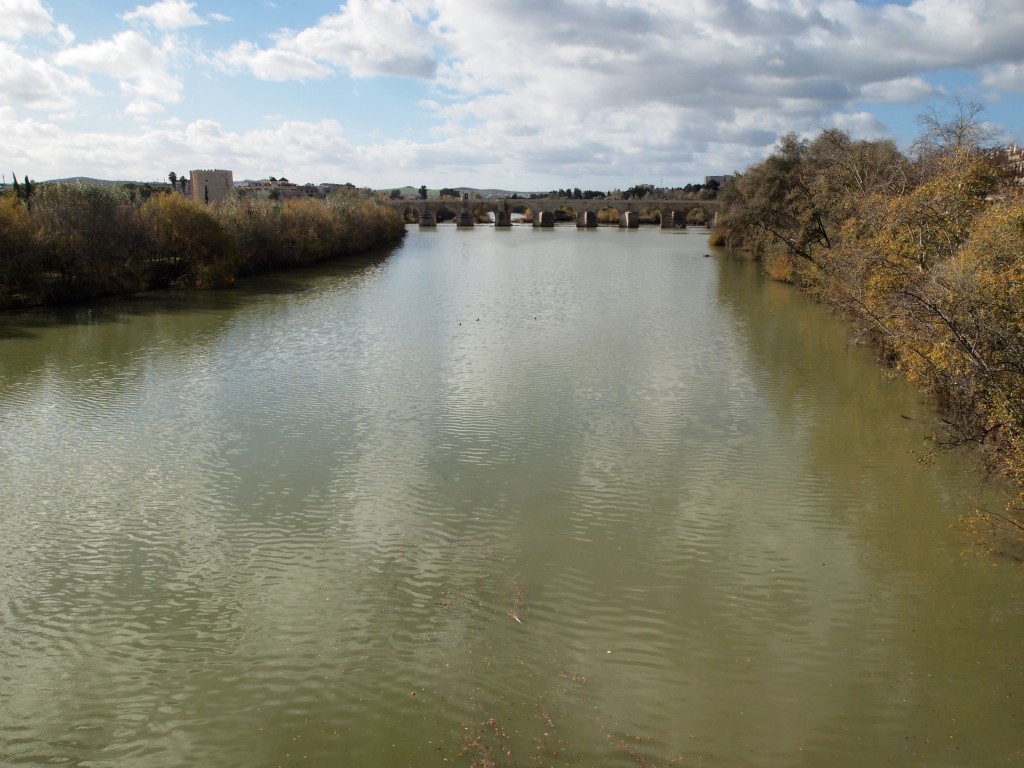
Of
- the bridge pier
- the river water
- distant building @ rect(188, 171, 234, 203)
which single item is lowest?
the river water

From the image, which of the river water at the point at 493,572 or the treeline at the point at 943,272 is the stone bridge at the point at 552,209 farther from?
the river water at the point at 493,572

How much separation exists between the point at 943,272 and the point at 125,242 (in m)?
35.3

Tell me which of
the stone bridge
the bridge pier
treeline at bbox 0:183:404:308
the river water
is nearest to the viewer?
the river water

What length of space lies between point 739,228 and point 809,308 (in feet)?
52.9

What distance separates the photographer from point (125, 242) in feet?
120

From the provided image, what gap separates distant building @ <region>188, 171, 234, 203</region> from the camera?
118062 mm

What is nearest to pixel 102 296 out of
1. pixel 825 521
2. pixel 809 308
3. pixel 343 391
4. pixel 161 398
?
pixel 161 398

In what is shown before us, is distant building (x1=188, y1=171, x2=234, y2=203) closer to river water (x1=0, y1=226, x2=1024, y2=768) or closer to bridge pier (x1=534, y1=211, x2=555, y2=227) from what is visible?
bridge pier (x1=534, y1=211, x2=555, y2=227)

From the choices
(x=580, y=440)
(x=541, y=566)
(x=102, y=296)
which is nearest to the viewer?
(x=541, y=566)

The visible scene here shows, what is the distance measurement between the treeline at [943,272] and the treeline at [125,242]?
28.7 meters

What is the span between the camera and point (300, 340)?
26109 mm

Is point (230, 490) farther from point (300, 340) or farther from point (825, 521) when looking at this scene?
point (300, 340)

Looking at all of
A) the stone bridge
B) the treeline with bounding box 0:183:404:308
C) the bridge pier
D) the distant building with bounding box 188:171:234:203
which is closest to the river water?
the treeline with bounding box 0:183:404:308

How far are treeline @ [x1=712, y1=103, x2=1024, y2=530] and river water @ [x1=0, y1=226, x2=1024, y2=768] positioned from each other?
63.4 inches
